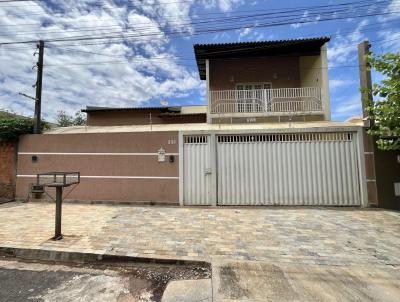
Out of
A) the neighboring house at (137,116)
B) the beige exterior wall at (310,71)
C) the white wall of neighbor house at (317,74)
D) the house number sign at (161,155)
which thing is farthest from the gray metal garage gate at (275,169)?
the neighboring house at (137,116)

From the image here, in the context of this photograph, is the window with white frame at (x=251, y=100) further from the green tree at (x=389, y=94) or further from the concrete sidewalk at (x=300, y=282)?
the concrete sidewalk at (x=300, y=282)

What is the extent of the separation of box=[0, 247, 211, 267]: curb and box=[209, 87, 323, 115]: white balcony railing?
7.87m

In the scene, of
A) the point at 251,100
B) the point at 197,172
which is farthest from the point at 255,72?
the point at 197,172

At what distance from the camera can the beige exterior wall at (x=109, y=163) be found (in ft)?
26.1

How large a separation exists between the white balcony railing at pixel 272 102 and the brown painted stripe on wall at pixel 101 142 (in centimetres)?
363

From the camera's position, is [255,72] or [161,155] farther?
[255,72]

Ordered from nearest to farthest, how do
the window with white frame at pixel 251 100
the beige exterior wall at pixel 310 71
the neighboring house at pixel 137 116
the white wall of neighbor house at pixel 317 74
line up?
the white wall of neighbor house at pixel 317 74 < the window with white frame at pixel 251 100 < the beige exterior wall at pixel 310 71 < the neighboring house at pixel 137 116

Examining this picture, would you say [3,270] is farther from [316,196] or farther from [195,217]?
[316,196]

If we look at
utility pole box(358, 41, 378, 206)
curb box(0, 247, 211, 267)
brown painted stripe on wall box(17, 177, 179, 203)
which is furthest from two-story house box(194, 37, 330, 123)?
curb box(0, 247, 211, 267)

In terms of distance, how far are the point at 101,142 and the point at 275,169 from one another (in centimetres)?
595

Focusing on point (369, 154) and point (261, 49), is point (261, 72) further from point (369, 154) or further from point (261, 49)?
point (369, 154)

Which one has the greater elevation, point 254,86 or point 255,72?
point 255,72

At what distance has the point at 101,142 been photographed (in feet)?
27.3

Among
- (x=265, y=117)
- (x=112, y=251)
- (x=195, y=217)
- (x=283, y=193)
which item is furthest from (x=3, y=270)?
(x=265, y=117)
